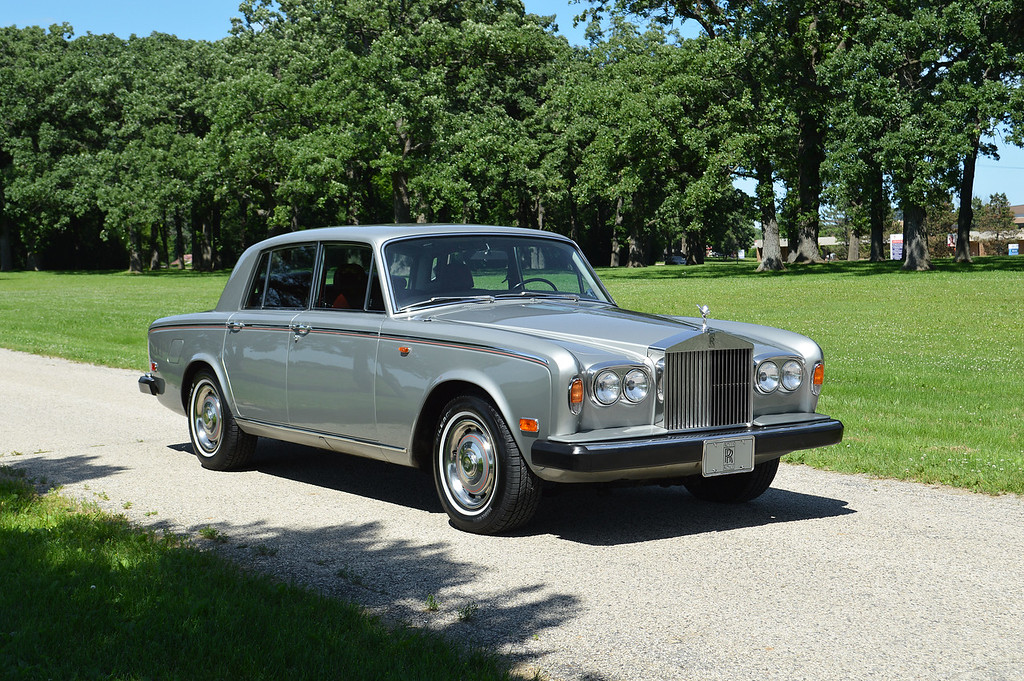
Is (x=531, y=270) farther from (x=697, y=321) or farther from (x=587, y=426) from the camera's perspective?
(x=587, y=426)

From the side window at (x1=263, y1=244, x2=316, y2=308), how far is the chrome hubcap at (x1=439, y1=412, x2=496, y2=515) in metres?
1.85

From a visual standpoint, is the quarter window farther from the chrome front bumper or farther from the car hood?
the chrome front bumper

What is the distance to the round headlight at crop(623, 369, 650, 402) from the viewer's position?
5754 mm

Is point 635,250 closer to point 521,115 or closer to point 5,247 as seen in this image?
point 521,115

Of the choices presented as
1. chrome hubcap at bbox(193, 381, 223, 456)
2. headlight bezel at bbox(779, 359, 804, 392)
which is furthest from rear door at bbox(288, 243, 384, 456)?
headlight bezel at bbox(779, 359, 804, 392)

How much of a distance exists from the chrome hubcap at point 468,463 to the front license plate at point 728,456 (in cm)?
114

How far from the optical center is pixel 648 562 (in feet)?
18.1

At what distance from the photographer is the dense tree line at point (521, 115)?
1357 inches

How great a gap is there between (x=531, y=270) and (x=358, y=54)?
4276cm

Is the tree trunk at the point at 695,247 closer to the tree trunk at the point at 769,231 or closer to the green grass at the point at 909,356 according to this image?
the tree trunk at the point at 769,231

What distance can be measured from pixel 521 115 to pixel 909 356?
148ft

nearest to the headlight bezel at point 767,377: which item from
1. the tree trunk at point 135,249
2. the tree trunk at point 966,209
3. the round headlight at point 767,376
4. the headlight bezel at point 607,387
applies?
the round headlight at point 767,376

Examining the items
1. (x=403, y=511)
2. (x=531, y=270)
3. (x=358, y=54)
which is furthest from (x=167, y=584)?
(x=358, y=54)

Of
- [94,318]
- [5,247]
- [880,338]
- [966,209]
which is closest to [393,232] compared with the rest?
[880,338]
